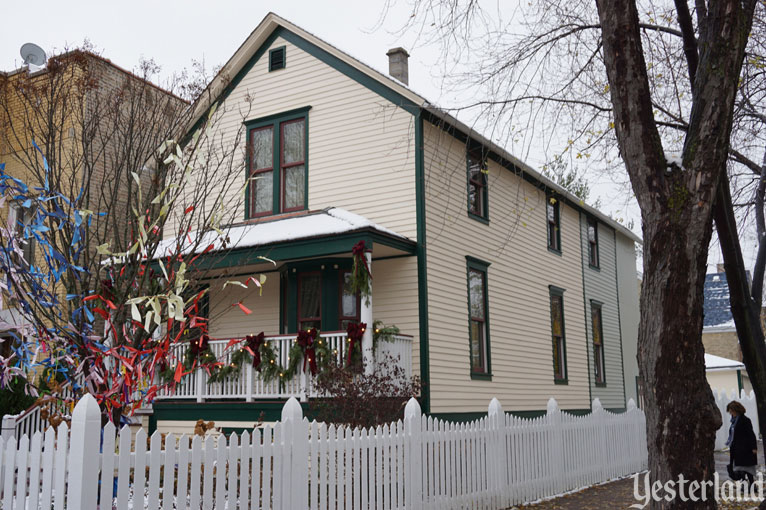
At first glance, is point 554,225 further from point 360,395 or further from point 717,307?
point 717,307

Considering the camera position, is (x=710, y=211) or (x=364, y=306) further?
(x=364, y=306)

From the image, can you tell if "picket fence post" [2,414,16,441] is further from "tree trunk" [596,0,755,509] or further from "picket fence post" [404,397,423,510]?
"tree trunk" [596,0,755,509]

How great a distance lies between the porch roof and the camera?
13148 millimetres

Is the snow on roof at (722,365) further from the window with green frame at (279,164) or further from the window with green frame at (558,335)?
the window with green frame at (279,164)

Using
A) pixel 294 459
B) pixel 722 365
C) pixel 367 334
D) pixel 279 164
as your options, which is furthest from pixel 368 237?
pixel 722 365

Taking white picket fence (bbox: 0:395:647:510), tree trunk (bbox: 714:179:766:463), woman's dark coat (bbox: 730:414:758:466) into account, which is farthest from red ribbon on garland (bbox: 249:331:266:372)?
woman's dark coat (bbox: 730:414:758:466)

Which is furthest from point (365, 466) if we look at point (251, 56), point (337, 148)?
point (251, 56)

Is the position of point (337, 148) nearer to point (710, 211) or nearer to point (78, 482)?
point (710, 211)

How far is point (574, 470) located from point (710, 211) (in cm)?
813

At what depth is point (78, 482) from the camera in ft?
16.6

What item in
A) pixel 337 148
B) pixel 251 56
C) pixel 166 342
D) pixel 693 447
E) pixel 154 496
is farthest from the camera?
pixel 251 56

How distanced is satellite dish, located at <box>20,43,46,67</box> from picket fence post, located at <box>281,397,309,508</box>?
54.3ft

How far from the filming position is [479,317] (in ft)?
54.5

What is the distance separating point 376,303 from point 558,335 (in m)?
7.96
